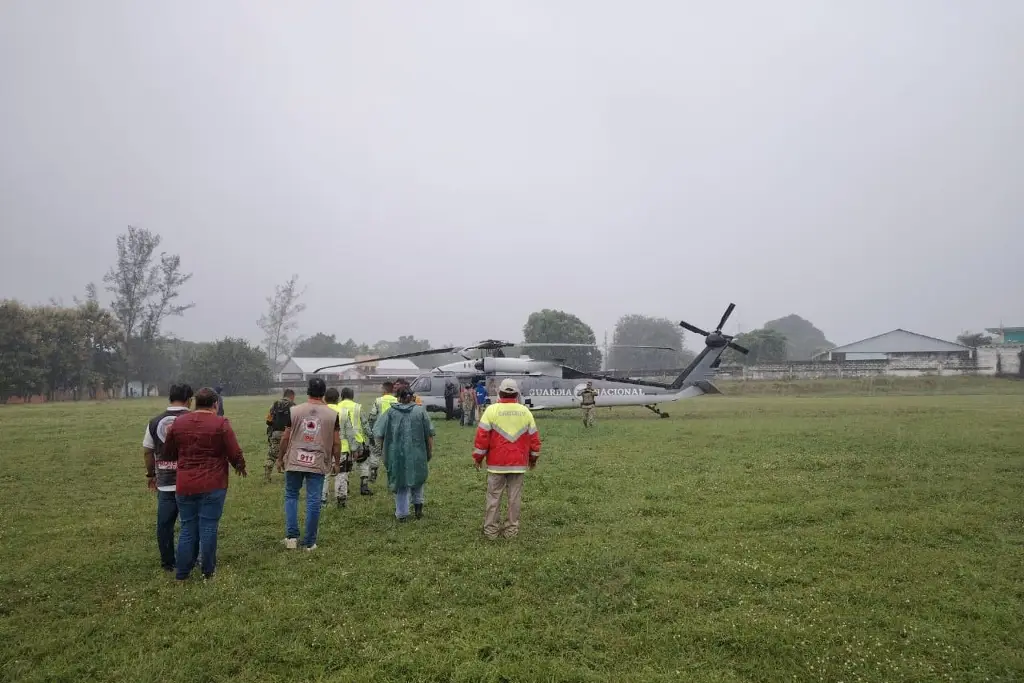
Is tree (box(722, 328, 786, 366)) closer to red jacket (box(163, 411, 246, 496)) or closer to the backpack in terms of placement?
the backpack

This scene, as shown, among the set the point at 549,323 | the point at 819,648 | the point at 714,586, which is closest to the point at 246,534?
the point at 714,586

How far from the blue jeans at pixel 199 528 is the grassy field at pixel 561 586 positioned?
248 millimetres

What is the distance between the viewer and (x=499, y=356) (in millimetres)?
20922

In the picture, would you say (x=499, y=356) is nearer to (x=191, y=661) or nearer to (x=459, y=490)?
(x=459, y=490)

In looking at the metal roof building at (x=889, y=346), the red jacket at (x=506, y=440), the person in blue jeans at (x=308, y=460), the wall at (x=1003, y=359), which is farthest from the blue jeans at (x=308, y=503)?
the metal roof building at (x=889, y=346)

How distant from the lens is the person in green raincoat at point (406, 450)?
24.3 feet

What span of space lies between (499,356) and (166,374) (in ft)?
213

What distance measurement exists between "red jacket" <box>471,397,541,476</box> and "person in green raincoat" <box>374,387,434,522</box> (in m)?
0.98

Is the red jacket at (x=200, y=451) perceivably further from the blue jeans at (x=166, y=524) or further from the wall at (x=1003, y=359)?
the wall at (x=1003, y=359)

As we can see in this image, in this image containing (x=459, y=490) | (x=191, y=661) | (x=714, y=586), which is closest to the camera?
(x=191, y=661)

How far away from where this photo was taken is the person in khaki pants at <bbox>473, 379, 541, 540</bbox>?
6703 mm

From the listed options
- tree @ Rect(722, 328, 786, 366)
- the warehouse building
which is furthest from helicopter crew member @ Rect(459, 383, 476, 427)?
the warehouse building

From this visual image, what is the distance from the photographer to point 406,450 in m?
7.40

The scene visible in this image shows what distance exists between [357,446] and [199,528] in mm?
3186
